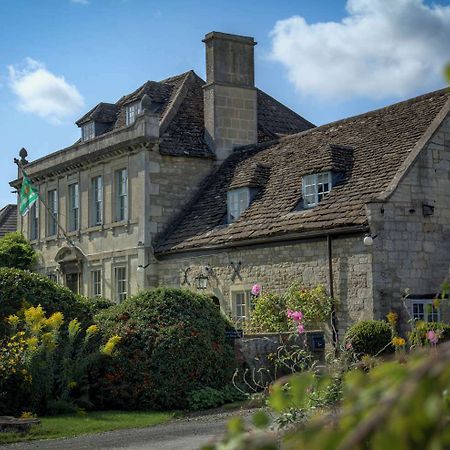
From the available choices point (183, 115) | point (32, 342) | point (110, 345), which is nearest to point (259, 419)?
point (32, 342)

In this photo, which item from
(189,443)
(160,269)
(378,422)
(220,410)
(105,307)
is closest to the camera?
(378,422)

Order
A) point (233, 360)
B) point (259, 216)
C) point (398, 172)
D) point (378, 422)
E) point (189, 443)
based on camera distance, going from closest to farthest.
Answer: point (378, 422) < point (189, 443) < point (233, 360) < point (398, 172) < point (259, 216)

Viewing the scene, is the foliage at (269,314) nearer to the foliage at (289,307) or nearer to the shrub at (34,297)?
the foliage at (289,307)

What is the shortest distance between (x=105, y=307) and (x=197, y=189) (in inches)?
413

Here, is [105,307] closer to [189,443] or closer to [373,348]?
[373,348]

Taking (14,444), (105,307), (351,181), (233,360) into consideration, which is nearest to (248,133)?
(351,181)

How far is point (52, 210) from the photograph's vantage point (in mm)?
35250

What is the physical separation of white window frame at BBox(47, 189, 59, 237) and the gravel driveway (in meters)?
21.2

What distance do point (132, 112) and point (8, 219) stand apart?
15676mm

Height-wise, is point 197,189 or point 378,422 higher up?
point 197,189

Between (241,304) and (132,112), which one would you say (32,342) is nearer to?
(241,304)

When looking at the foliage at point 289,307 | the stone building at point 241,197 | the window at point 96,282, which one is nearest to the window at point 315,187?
the stone building at point 241,197

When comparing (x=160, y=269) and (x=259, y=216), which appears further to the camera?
(x=160, y=269)

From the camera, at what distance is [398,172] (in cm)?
2202
